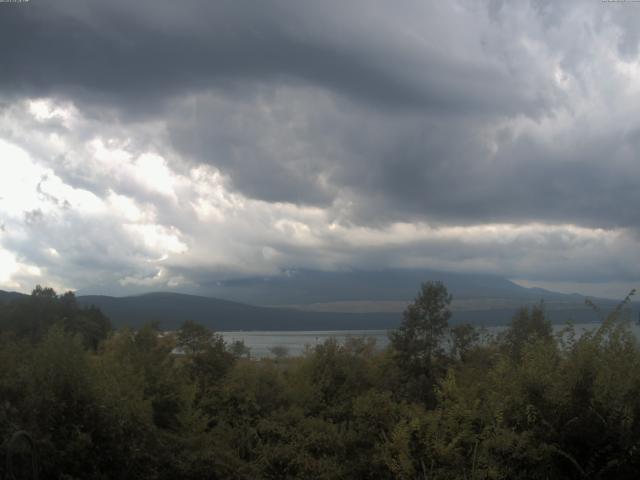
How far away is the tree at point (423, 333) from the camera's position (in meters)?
24.1

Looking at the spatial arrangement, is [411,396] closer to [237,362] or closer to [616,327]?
[237,362]

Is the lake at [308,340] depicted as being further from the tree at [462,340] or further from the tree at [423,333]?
the tree at [423,333]

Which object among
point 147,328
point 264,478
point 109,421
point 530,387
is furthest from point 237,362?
point 530,387

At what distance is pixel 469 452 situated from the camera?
42.5ft

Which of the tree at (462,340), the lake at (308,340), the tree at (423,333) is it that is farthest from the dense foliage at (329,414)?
the lake at (308,340)

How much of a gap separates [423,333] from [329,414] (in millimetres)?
6133

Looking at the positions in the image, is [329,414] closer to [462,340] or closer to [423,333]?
[423,333]

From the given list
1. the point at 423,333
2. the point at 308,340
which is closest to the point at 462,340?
the point at 423,333

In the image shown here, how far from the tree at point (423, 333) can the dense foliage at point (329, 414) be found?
61 centimetres

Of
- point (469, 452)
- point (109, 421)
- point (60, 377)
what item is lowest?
point (469, 452)

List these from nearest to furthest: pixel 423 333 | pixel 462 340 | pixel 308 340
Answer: pixel 423 333 → pixel 462 340 → pixel 308 340

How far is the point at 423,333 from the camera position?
24.6 meters

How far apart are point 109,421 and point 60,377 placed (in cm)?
128

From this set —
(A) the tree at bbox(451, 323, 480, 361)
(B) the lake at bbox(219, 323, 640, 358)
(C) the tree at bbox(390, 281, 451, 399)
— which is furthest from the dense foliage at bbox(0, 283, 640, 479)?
(B) the lake at bbox(219, 323, 640, 358)
